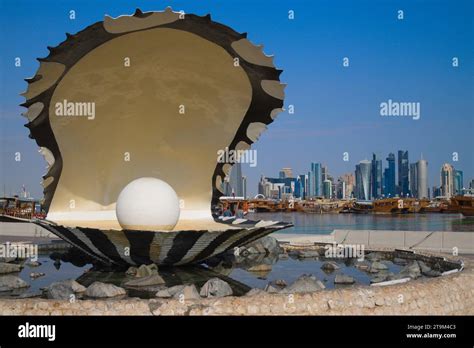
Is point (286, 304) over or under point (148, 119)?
under

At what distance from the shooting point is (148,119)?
13.9 metres

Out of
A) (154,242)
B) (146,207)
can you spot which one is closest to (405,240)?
(146,207)

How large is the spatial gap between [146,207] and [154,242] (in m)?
0.91

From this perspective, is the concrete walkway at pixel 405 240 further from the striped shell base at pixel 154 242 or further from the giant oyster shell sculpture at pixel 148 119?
the striped shell base at pixel 154 242

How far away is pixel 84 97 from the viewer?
12.6m

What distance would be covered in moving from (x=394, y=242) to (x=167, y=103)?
27.5 ft

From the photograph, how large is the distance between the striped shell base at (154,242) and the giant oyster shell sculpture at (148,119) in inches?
1.2

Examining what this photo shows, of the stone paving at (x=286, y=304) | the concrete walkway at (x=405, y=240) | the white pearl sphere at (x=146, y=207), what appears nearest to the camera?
the stone paving at (x=286, y=304)

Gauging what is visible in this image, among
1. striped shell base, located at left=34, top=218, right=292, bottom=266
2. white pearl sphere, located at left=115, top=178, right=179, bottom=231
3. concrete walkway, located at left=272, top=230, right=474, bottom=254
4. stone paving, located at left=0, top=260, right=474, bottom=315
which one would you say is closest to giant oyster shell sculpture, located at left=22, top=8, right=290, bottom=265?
striped shell base, located at left=34, top=218, right=292, bottom=266

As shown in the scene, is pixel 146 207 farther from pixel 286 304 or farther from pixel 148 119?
pixel 286 304

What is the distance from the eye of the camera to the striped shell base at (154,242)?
10.0m

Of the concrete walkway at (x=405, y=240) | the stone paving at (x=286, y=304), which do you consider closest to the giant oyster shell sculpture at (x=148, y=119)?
the stone paving at (x=286, y=304)
